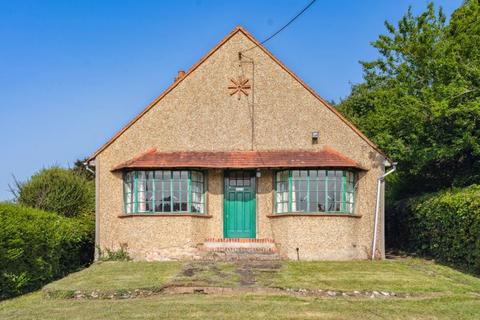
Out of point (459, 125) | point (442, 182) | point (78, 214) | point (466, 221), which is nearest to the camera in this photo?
point (466, 221)

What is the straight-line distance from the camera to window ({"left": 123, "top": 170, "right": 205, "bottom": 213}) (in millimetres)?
18094

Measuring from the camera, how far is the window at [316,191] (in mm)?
17906

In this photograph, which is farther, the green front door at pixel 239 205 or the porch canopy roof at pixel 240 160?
the green front door at pixel 239 205

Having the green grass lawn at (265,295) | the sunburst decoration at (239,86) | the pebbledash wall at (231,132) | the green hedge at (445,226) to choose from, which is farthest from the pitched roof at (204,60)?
the green grass lawn at (265,295)

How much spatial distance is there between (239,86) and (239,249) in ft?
19.0

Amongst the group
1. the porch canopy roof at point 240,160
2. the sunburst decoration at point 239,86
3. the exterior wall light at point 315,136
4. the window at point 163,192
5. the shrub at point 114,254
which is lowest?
the shrub at point 114,254

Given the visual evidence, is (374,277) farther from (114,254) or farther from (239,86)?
(114,254)

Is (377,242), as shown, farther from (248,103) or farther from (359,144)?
(248,103)

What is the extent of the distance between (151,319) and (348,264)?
8396 millimetres

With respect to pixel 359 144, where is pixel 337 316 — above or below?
below

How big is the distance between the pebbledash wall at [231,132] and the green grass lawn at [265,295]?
2.37 metres

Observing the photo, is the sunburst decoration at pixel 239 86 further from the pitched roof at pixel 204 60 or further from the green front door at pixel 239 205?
the green front door at pixel 239 205

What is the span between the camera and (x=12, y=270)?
13086mm

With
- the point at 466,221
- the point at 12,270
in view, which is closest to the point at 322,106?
the point at 466,221
